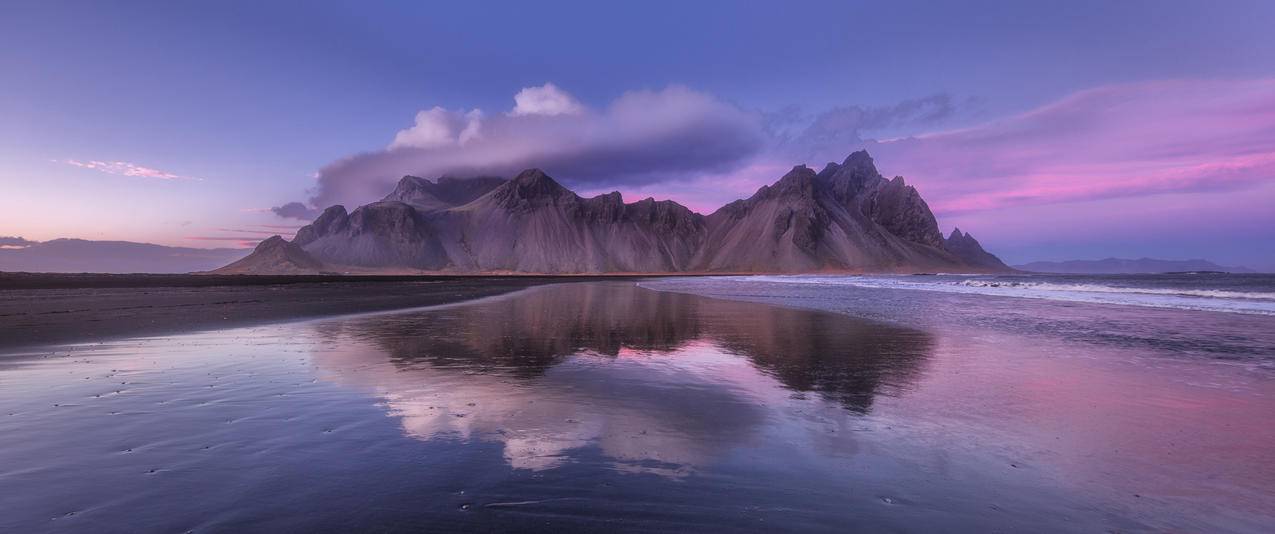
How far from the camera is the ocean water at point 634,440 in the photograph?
5.11m

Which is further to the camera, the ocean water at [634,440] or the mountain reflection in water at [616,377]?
the mountain reflection in water at [616,377]

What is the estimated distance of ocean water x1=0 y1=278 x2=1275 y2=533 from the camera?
16.8 feet

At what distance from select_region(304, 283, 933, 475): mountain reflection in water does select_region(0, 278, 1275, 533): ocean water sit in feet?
0.31

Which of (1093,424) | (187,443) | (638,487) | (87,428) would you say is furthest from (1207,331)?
(87,428)

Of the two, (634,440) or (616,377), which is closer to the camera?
(634,440)

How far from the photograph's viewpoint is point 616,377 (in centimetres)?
1241

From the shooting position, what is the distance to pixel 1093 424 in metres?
8.47

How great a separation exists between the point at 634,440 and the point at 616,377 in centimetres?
484

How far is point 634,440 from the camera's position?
7582mm

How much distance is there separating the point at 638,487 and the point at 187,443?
5.91 m

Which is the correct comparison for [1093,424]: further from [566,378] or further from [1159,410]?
[566,378]

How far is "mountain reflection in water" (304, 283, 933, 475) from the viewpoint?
303 inches

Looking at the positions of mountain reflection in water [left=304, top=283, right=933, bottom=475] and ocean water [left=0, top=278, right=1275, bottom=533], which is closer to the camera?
ocean water [left=0, top=278, right=1275, bottom=533]

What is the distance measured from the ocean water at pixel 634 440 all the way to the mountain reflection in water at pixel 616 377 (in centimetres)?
9
